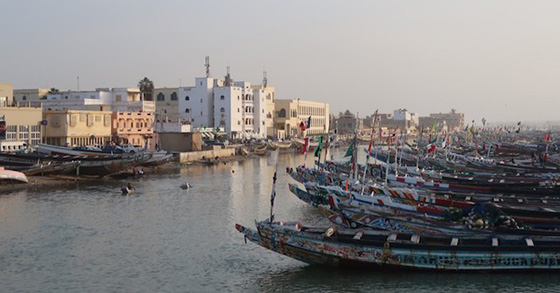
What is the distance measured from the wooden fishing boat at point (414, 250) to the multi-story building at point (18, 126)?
3245 centimetres

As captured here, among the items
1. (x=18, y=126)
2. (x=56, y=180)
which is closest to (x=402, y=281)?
(x=56, y=180)

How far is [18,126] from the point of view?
4816cm

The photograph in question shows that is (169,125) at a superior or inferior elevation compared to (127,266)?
superior

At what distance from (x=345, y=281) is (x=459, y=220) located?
562cm

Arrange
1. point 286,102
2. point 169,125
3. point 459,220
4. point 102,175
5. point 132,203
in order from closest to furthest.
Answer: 1. point 459,220
2. point 132,203
3. point 102,175
4. point 169,125
5. point 286,102

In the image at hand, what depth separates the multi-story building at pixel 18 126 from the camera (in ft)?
153

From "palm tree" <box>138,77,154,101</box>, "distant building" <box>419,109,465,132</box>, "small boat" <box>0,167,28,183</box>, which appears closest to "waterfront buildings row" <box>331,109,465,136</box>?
"distant building" <box>419,109,465,132</box>

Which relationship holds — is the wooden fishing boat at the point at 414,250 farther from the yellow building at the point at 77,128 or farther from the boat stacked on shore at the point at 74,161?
the yellow building at the point at 77,128

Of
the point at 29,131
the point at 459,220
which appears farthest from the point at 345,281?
the point at 29,131

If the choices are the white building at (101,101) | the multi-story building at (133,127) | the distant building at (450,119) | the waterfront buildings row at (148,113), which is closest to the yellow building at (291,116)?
the waterfront buildings row at (148,113)

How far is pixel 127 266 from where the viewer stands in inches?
823

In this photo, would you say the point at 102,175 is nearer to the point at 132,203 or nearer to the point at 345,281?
the point at 132,203

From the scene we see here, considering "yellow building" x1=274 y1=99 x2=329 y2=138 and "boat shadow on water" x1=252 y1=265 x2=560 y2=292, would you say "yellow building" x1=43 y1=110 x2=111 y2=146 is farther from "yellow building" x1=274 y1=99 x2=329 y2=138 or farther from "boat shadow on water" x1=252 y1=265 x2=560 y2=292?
"boat shadow on water" x1=252 y1=265 x2=560 y2=292

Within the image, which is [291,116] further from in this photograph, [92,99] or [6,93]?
[6,93]
